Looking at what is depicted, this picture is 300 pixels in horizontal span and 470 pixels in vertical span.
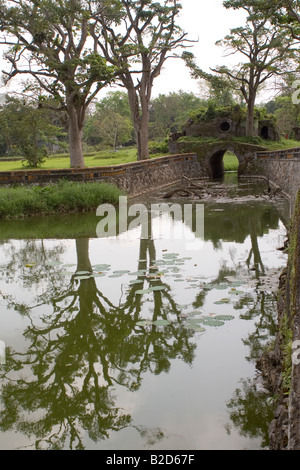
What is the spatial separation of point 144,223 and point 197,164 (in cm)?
1882

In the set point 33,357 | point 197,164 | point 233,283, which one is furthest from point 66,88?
point 33,357

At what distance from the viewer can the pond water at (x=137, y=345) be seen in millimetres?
3631

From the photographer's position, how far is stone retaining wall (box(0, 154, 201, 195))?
54.0 feet

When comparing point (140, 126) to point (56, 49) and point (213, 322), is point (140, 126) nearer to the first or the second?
point (56, 49)

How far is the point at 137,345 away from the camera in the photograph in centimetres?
506

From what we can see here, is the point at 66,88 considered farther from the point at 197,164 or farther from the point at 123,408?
the point at 123,408

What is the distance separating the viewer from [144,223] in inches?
512

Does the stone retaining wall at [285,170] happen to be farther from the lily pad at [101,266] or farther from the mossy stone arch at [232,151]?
the lily pad at [101,266]

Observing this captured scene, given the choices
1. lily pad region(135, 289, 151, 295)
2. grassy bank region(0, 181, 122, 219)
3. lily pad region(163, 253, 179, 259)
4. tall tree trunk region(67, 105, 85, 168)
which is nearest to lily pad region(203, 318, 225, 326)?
lily pad region(135, 289, 151, 295)

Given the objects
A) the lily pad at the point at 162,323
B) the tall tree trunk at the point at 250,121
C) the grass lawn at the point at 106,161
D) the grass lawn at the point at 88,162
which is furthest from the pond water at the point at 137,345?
the tall tree trunk at the point at 250,121

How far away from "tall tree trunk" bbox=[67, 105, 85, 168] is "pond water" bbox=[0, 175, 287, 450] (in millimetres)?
12264

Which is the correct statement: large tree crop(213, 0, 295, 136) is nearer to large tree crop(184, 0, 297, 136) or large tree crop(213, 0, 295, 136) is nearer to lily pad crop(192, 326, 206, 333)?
large tree crop(184, 0, 297, 136)

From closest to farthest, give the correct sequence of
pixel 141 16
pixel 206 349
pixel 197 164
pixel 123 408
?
pixel 123 408
pixel 206 349
pixel 141 16
pixel 197 164

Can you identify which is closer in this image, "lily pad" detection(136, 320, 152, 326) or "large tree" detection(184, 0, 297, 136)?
"lily pad" detection(136, 320, 152, 326)
